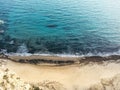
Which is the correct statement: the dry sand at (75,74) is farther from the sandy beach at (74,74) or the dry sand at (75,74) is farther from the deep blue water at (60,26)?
the deep blue water at (60,26)

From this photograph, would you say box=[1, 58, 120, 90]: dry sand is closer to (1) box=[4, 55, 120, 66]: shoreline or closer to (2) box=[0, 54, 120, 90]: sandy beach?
(2) box=[0, 54, 120, 90]: sandy beach

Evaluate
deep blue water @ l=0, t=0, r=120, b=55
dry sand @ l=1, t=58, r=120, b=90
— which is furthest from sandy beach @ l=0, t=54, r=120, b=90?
deep blue water @ l=0, t=0, r=120, b=55

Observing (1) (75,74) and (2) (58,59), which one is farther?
(2) (58,59)

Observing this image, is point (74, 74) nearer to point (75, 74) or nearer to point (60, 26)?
point (75, 74)

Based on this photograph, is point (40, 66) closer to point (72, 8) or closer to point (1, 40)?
point (1, 40)

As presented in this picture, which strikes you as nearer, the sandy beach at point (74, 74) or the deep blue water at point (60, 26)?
the sandy beach at point (74, 74)

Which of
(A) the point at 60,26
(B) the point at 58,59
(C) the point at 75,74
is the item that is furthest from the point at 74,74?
(A) the point at 60,26

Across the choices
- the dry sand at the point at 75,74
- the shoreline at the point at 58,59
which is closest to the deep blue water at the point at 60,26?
the shoreline at the point at 58,59
